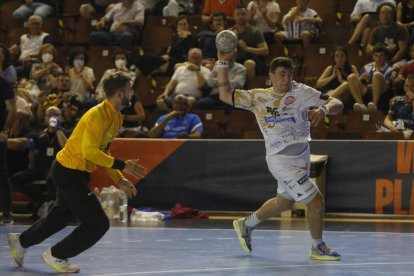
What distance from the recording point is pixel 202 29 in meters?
17.7

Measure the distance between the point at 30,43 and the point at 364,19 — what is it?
20.2ft

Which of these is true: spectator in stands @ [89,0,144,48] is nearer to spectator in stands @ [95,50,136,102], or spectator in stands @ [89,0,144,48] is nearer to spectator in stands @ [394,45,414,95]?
spectator in stands @ [95,50,136,102]

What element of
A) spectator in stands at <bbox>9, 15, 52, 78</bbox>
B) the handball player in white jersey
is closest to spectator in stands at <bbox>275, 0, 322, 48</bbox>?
spectator in stands at <bbox>9, 15, 52, 78</bbox>

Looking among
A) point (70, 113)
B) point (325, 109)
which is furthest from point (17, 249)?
point (70, 113)

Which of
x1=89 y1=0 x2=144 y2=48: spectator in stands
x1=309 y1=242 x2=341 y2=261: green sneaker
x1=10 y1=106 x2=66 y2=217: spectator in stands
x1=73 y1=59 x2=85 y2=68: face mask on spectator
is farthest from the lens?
x1=89 y1=0 x2=144 y2=48: spectator in stands

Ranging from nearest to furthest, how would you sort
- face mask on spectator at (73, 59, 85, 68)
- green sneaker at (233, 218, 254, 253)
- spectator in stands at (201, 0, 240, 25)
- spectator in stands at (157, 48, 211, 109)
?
green sneaker at (233, 218, 254, 253), spectator in stands at (157, 48, 211, 109), face mask on spectator at (73, 59, 85, 68), spectator in stands at (201, 0, 240, 25)

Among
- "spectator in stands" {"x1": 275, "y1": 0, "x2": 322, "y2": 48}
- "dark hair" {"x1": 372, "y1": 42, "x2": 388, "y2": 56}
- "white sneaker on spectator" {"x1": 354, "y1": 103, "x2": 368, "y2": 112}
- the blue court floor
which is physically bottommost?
the blue court floor

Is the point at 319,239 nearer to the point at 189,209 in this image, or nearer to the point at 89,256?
the point at 89,256

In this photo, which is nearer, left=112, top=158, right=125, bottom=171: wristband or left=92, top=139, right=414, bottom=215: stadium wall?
left=112, top=158, right=125, bottom=171: wristband

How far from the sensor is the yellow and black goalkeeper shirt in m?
8.27

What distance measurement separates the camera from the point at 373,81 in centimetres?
1516

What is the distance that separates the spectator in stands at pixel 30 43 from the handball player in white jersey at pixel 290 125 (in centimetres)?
909

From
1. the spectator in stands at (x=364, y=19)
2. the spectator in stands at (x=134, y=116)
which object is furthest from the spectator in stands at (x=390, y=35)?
the spectator in stands at (x=134, y=116)

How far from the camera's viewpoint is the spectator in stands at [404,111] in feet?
47.2
